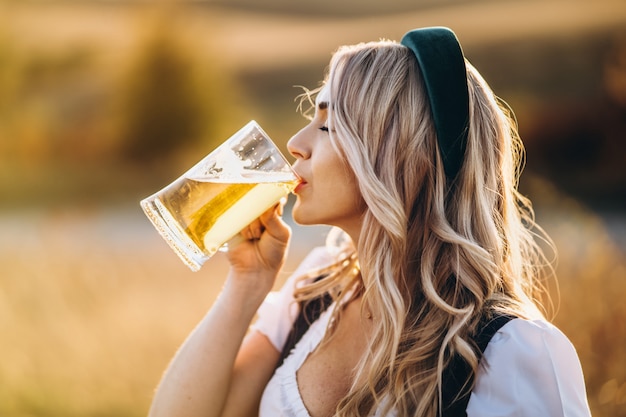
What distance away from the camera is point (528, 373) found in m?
1.47

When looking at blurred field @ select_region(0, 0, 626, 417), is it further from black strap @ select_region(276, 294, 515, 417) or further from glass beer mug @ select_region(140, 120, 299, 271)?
glass beer mug @ select_region(140, 120, 299, 271)

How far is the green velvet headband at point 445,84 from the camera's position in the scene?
1655mm

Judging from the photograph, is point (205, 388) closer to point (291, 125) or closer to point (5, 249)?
point (5, 249)

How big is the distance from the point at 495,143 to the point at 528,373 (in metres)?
0.61

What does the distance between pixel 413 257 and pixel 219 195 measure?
524mm

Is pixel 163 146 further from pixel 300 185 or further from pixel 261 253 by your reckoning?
pixel 300 185

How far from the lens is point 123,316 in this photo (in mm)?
4246

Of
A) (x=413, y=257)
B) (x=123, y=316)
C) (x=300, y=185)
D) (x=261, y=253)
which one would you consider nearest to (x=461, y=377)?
(x=413, y=257)

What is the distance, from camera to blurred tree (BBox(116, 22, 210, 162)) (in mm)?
10406

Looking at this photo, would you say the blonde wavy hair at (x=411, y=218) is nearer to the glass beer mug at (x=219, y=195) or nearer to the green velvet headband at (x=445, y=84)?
the green velvet headband at (x=445, y=84)

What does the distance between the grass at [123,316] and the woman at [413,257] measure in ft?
4.50

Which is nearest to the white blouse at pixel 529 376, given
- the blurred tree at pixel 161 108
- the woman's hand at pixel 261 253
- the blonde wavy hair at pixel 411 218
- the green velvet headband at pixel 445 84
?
the blonde wavy hair at pixel 411 218

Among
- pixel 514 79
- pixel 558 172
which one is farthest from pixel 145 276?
pixel 514 79

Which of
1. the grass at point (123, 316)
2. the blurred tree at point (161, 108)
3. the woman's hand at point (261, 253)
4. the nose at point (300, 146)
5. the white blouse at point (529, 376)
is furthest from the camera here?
the blurred tree at point (161, 108)
